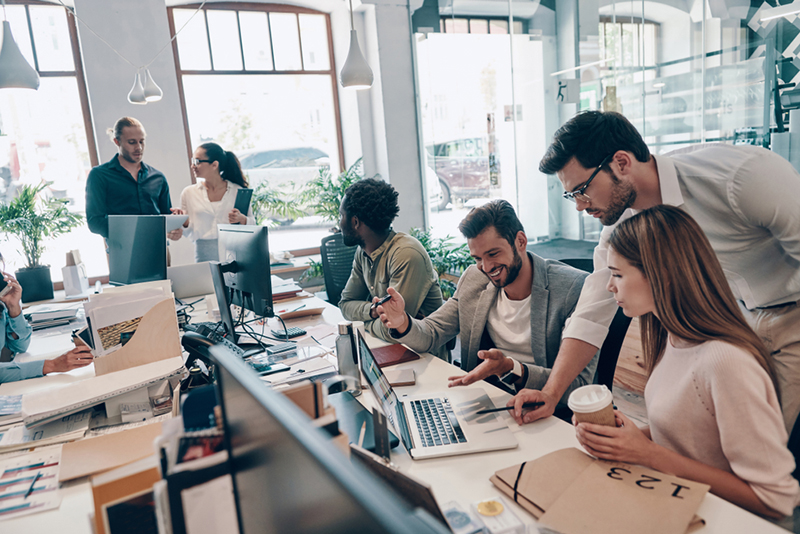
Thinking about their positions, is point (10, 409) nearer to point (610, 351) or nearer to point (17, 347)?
point (17, 347)

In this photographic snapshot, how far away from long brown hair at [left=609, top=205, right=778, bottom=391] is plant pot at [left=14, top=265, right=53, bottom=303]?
12.2 ft

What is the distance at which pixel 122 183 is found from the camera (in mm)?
3600

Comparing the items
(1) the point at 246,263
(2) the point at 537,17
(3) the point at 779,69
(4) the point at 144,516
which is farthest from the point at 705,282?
(2) the point at 537,17

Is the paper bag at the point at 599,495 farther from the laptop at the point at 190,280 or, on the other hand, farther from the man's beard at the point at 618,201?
the laptop at the point at 190,280

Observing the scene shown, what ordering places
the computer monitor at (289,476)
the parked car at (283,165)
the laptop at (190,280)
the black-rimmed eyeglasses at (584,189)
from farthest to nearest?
the parked car at (283,165) < the laptop at (190,280) < the black-rimmed eyeglasses at (584,189) < the computer monitor at (289,476)

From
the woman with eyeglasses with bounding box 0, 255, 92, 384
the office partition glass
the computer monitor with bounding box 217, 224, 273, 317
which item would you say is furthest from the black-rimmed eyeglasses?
the office partition glass

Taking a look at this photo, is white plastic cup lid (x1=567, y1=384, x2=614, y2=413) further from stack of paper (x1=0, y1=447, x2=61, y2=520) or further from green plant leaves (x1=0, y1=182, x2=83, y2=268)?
green plant leaves (x1=0, y1=182, x2=83, y2=268)

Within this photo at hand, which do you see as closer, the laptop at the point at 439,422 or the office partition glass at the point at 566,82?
the laptop at the point at 439,422

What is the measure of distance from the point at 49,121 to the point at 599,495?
215 inches

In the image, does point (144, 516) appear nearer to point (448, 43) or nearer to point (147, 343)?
point (147, 343)

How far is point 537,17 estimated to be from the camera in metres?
4.35

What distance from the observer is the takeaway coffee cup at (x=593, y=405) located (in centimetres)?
102

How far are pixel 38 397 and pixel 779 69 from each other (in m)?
3.58

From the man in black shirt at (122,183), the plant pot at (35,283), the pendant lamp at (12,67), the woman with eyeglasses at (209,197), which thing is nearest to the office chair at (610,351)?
the woman with eyeglasses at (209,197)
